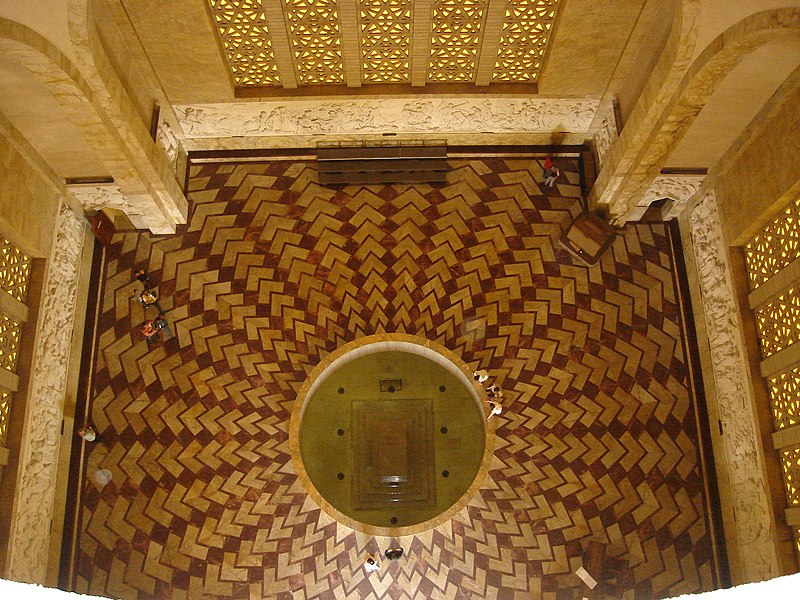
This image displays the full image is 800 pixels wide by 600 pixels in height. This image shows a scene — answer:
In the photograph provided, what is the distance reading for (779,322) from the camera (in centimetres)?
624

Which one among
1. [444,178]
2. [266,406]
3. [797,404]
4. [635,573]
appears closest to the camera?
[797,404]

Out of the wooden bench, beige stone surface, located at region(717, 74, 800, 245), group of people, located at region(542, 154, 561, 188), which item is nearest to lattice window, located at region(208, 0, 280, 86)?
the wooden bench

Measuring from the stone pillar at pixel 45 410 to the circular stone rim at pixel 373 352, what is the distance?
238 cm

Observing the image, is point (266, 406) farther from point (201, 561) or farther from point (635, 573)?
point (635, 573)

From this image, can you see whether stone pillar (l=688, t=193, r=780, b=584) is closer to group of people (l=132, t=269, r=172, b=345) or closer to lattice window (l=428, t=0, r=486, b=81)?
lattice window (l=428, t=0, r=486, b=81)

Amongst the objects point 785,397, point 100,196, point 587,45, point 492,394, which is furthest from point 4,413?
point 785,397

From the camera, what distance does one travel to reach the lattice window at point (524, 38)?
639cm

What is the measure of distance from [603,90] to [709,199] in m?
1.60

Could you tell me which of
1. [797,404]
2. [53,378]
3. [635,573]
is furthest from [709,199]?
[53,378]

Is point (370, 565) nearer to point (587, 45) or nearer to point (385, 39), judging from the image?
point (385, 39)

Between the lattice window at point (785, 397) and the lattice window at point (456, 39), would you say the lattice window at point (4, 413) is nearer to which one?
the lattice window at point (456, 39)

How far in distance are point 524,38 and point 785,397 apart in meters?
4.14

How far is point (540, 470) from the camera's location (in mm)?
7176

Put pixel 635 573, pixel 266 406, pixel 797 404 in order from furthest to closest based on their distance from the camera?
pixel 266 406 < pixel 635 573 < pixel 797 404
